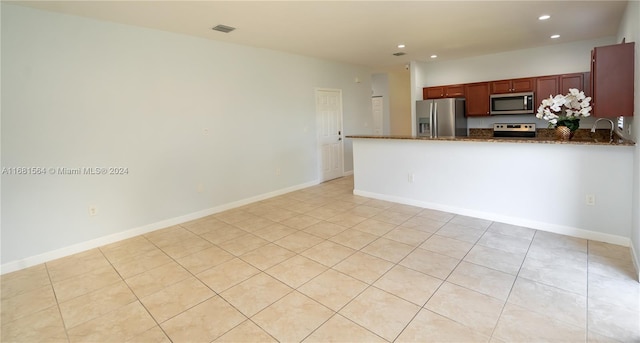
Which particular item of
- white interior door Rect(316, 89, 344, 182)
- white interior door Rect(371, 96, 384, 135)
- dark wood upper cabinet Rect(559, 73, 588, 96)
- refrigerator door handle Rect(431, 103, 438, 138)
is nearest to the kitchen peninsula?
white interior door Rect(316, 89, 344, 182)

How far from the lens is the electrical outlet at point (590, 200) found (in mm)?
3222

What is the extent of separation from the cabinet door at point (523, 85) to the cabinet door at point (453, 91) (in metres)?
0.93

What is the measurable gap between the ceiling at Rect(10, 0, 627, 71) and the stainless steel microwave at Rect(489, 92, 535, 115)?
88 cm

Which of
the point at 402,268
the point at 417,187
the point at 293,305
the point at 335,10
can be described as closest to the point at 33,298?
the point at 293,305

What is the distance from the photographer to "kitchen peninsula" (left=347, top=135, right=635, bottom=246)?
312cm

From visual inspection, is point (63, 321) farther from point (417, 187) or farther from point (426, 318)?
point (417, 187)

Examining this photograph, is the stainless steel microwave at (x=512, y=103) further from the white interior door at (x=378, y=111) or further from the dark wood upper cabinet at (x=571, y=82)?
the white interior door at (x=378, y=111)

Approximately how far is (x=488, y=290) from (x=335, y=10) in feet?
10.2

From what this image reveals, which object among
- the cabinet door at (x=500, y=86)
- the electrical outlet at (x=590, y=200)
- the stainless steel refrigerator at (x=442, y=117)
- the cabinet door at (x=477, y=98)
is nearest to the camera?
the electrical outlet at (x=590, y=200)

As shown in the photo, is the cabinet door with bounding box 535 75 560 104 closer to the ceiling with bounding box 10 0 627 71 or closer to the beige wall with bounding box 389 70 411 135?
the ceiling with bounding box 10 0 627 71

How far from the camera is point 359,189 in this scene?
17.7 feet

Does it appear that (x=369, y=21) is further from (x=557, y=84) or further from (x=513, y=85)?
(x=557, y=84)

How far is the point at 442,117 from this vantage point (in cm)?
644
